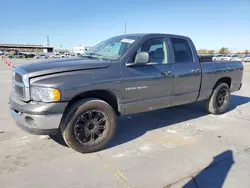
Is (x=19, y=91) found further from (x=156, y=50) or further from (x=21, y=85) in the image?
(x=156, y=50)

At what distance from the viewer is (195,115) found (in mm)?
5742

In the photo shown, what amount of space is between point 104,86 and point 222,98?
12.8 feet

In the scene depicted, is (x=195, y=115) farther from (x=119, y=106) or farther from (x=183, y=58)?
(x=119, y=106)

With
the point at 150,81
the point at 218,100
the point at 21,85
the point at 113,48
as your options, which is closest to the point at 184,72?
the point at 150,81

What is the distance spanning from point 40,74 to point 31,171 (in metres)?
1.33

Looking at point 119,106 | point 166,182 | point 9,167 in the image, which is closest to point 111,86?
point 119,106

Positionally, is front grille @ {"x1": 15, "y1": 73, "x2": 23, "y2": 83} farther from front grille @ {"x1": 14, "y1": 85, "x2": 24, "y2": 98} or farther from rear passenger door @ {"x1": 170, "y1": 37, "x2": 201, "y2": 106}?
rear passenger door @ {"x1": 170, "y1": 37, "x2": 201, "y2": 106}

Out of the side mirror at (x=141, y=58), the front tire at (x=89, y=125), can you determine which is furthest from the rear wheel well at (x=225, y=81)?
the front tire at (x=89, y=125)

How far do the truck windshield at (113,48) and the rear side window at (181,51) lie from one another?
39.9 inches

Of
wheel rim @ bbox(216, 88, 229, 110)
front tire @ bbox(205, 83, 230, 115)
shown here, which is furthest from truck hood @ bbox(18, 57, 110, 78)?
wheel rim @ bbox(216, 88, 229, 110)

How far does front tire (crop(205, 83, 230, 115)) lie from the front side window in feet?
6.70

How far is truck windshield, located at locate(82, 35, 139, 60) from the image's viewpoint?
3.92 meters

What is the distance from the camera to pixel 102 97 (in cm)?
366

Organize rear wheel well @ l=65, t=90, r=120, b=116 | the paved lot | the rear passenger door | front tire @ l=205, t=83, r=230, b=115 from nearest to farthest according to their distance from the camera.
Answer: the paved lot → rear wheel well @ l=65, t=90, r=120, b=116 → the rear passenger door → front tire @ l=205, t=83, r=230, b=115
